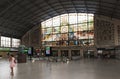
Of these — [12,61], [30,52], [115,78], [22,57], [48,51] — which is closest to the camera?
[115,78]

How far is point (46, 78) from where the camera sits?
1617cm

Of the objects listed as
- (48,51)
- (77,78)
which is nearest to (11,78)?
(77,78)

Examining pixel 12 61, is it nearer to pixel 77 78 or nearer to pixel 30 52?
pixel 77 78

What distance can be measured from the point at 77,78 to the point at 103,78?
2012mm

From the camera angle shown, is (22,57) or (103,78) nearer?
(103,78)

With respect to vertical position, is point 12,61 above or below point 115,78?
above

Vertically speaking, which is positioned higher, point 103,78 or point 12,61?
point 12,61

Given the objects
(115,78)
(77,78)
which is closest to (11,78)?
(77,78)

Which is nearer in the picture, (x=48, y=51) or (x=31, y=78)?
(x=31, y=78)

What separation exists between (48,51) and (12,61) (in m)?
19.1

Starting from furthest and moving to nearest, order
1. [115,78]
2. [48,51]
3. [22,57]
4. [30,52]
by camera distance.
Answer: [30,52] → [22,57] → [48,51] → [115,78]

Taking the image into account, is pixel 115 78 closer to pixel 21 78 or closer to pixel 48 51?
pixel 21 78

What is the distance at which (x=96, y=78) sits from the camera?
1609 centimetres

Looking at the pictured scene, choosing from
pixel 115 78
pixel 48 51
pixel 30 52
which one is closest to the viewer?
pixel 115 78
